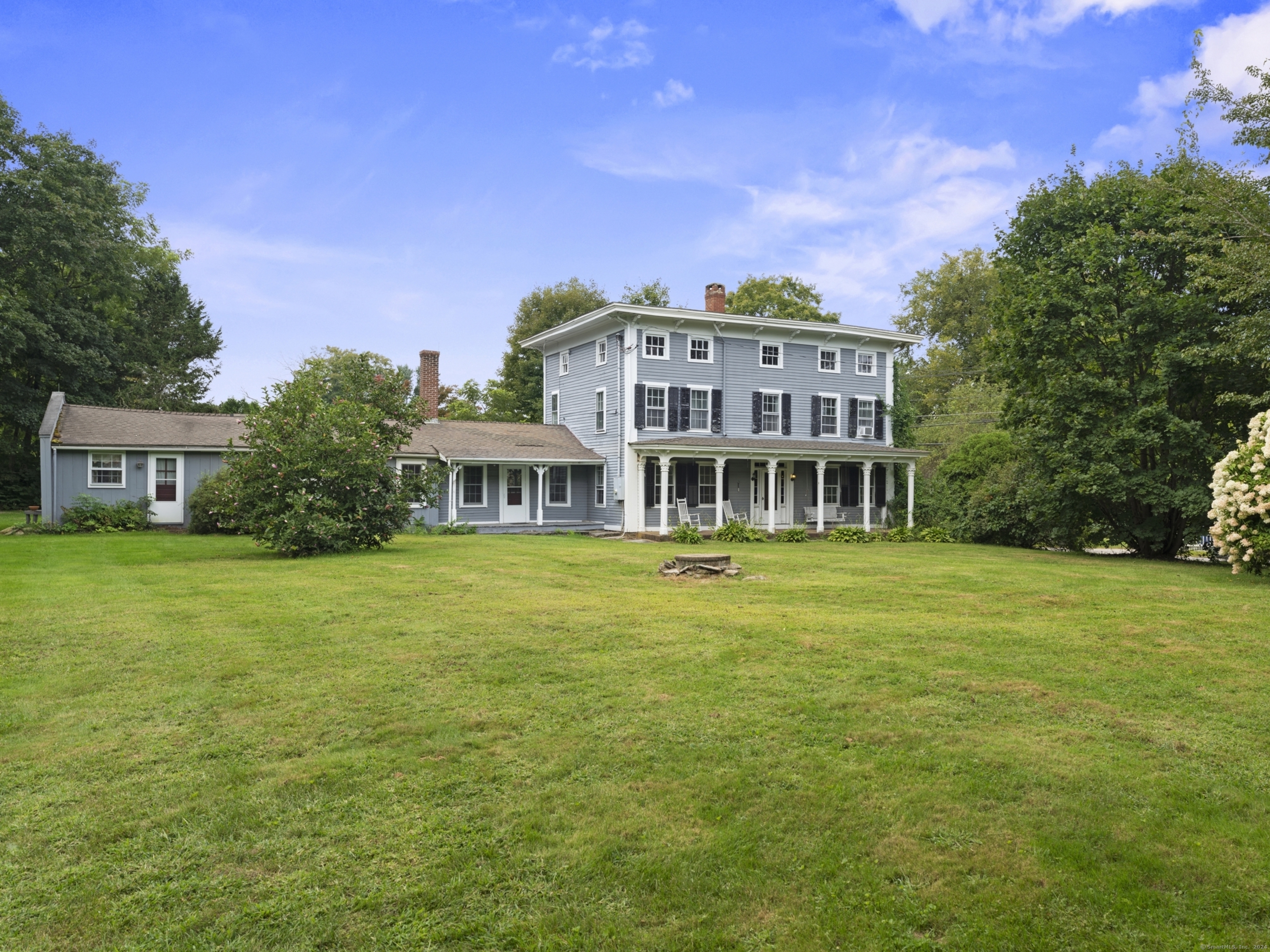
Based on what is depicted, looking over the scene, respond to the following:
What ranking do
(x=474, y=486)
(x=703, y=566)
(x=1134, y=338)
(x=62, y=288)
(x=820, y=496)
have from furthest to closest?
(x=62, y=288) < (x=474, y=486) < (x=820, y=496) < (x=1134, y=338) < (x=703, y=566)

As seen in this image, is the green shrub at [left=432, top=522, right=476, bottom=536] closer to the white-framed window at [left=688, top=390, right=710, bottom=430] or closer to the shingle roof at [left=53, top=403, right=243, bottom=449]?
the shingle roof at [left=53, top=403, right=243, bottom=449]

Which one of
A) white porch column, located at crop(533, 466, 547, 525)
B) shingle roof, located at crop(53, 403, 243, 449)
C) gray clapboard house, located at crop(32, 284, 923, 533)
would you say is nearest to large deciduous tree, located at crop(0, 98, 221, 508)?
shingle roof, located at crop(53, 403, 243, 449)

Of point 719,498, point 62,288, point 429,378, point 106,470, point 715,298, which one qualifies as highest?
point 62,288

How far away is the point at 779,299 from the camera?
4197 cm

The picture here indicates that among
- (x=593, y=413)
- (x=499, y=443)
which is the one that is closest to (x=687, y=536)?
(x=593, y=413)

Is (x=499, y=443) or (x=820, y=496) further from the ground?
(x=499, y=443)

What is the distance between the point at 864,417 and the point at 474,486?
45.5ft

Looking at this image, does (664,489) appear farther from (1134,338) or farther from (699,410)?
(1134,338)

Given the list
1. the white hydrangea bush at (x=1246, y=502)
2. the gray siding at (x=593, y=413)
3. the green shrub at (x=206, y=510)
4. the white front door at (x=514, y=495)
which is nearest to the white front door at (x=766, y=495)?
the gray siding at (x=593, y=413)

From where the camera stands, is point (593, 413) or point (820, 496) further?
point (593, 413)

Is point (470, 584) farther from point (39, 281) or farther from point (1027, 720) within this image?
point (39, 281)

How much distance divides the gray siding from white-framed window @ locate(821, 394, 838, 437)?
7.45m

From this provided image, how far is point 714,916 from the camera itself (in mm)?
3135

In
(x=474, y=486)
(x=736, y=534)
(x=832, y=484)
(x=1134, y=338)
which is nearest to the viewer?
(x=1134, y=338)
